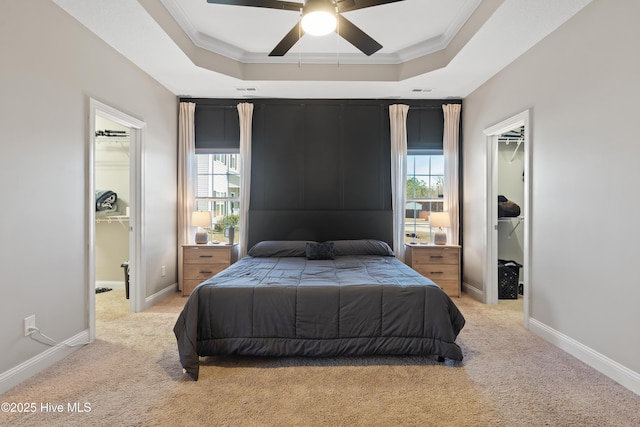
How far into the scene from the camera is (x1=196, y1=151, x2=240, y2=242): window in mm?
5023

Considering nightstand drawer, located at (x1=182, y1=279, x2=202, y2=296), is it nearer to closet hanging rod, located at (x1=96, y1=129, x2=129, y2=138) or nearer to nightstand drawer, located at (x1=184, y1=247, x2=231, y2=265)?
nightstand drawer, located at (x1=184, y1=247, x2=231, y2=265)

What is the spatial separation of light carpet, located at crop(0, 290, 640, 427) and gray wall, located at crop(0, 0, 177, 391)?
1.54 ft

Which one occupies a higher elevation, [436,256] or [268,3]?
[268,3]

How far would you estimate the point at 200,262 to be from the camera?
4.48m

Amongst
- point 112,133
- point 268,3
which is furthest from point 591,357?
point 112,133

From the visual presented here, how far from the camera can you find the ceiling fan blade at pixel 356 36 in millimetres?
2496

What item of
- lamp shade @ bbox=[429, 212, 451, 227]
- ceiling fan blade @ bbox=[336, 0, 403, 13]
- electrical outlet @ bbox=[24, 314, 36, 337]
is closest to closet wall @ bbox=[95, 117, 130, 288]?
electrical outlet @ bbox=[24, 314, 36, 337]

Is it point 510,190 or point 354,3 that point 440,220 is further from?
point 354,3

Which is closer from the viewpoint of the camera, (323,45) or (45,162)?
(45,162)

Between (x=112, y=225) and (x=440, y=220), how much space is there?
4828 mm

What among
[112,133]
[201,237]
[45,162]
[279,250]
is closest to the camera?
[45,162]

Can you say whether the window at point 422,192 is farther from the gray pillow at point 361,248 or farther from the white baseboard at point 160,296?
the white baseboard at point 160,296

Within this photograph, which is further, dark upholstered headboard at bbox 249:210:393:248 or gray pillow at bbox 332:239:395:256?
dark upholstered headboard at bbox 249:210:393:248

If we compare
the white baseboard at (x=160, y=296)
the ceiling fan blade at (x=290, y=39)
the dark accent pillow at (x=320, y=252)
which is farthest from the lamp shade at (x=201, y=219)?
the ceiling fan blade at (x=290, y=39)
